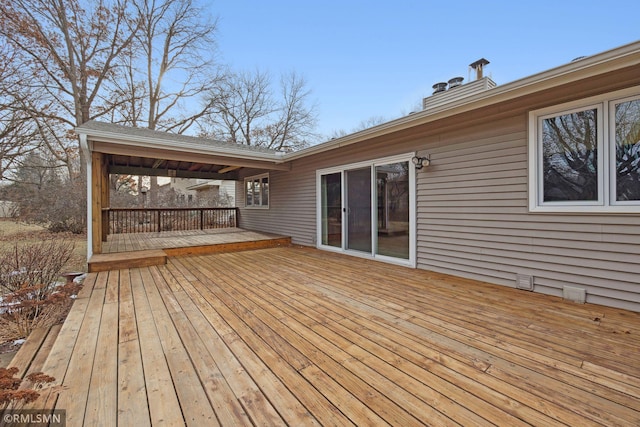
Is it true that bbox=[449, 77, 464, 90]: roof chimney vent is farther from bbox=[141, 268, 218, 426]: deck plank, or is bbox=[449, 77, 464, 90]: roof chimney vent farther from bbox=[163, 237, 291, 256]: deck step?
bbox=[141, 268, 218, 426]: deck plank

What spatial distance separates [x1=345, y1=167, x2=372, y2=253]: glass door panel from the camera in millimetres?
5207

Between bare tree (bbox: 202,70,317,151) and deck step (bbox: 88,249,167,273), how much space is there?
40.2 feet

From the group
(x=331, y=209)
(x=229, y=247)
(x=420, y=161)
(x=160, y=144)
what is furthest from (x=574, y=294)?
(x=160, y=144)

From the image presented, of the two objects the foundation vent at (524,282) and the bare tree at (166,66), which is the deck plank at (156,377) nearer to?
the foundation vent at (524,282)

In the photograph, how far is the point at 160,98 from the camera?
1355 centimetres

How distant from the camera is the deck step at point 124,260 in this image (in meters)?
4.32

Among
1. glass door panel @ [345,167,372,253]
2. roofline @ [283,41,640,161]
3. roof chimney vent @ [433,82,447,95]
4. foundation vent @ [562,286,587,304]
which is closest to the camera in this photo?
roofline @ [283,41,640,161]

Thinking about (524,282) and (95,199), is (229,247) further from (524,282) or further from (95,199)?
(524,282)

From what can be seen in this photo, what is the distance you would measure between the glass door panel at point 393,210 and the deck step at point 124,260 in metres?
3.98

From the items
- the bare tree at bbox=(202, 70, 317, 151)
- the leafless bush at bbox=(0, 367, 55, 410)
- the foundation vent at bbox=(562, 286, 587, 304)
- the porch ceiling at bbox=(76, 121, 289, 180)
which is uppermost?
the bare tree at bbox=(202, 70, 317, 151)

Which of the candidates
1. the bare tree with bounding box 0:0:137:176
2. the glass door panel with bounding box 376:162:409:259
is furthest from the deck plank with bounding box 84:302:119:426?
the bare tree with bounding box 0:0:137:176

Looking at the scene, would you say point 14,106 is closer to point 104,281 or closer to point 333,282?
point 104,281

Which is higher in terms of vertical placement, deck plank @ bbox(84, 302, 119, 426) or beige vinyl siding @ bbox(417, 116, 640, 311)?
beige vinyl siding @ bbox(417, 116, 640, 311)

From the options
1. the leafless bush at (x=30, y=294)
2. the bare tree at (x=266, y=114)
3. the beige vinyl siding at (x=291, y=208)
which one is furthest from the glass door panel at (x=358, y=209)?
the bare tree at (x=266, y=114)
